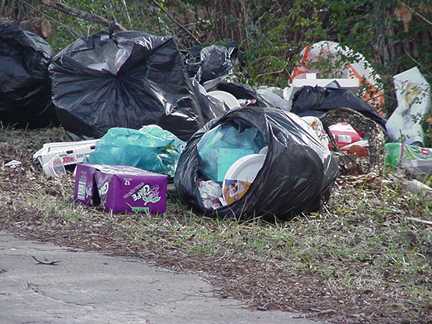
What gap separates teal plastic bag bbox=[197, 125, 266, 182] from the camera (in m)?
6.31

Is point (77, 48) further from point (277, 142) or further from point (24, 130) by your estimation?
point (277, 142)

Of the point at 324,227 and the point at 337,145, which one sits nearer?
the point at 324,227

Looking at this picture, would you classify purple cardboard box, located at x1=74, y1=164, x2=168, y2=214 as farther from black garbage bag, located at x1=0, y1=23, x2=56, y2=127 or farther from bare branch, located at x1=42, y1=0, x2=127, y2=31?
bare branch, located at x1=42, y1=0, x2=127, y2=31

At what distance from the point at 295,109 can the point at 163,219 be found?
2.82 meters

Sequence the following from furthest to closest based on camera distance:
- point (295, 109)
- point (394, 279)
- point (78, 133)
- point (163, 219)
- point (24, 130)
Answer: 1. point (24, 130)
2. point (295, 109)
3. point (78, 133)
4. point (163, 219)
5. point (394, 279)

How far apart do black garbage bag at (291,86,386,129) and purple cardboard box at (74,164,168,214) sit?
7.93 feet

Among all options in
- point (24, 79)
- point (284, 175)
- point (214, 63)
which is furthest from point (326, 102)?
point (24, 79)

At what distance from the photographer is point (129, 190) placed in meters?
6.16

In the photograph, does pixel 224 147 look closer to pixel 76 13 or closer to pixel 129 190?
pixel 129 190

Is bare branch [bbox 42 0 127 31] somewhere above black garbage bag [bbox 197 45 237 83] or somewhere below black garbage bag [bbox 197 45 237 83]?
above

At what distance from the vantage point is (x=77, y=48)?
825cm

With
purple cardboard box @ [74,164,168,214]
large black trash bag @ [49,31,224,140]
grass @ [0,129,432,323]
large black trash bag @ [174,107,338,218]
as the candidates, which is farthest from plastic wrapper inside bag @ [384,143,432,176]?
purple cardboard box @ [74,164,168,214]

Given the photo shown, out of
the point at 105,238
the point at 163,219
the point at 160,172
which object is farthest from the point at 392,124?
the point at 105,238

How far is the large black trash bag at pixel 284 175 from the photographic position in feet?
19.6
